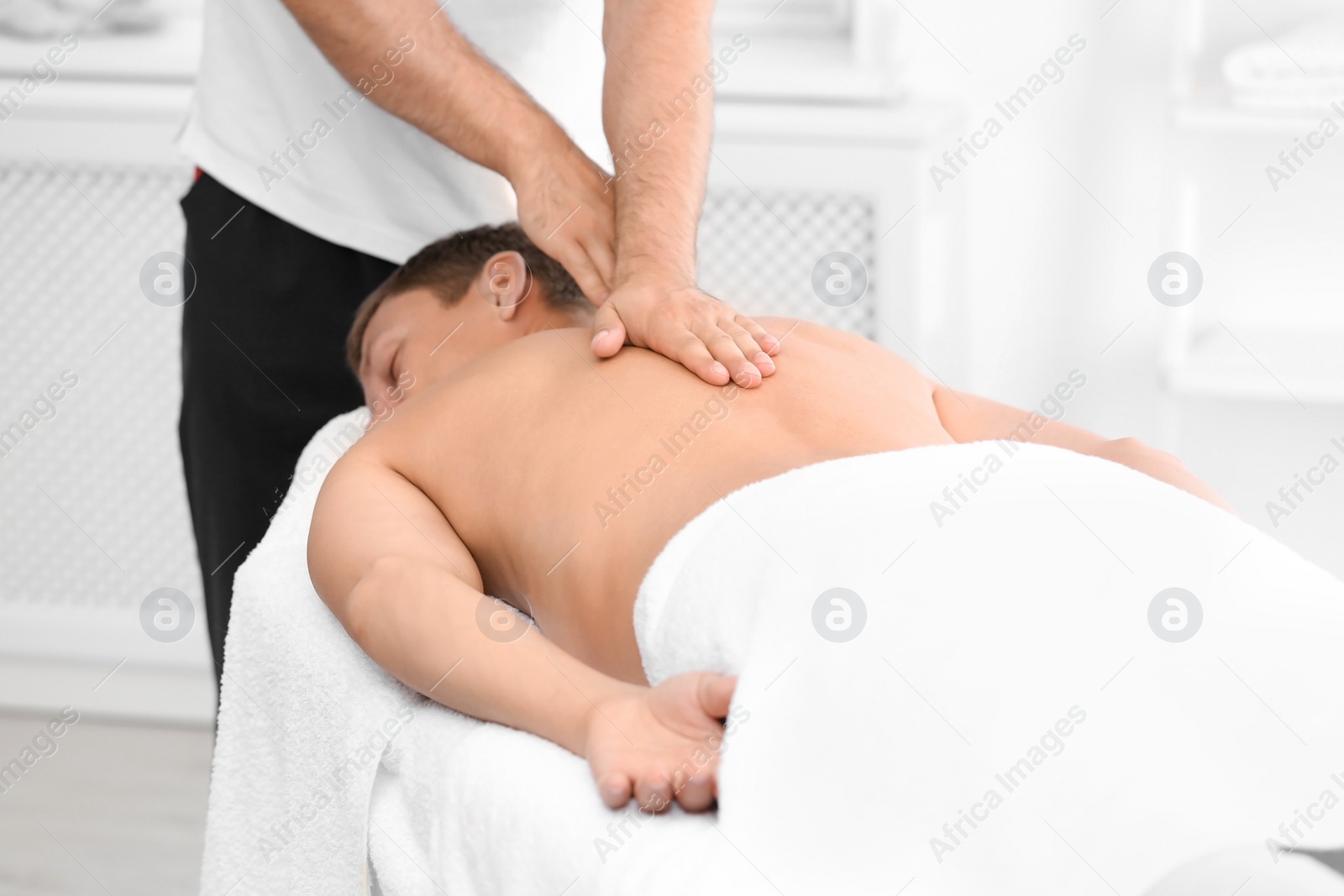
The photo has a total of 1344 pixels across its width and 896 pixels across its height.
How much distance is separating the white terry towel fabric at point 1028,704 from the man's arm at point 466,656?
0.05 m

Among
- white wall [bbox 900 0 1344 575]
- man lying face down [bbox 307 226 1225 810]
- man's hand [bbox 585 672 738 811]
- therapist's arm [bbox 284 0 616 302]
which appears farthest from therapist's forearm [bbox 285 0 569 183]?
white wall [bbox 900 0 1344 575]

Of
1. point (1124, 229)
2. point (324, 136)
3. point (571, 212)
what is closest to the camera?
→ point (571, 212)

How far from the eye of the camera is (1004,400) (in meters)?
2.29

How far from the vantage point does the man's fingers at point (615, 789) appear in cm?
78

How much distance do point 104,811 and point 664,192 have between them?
5.01 ft

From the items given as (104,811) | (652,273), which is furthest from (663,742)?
(104,811)

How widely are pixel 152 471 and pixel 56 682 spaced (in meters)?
0.49

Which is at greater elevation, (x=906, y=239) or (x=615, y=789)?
(x=906, y=239)

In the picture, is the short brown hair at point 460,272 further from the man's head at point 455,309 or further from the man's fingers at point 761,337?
the man's fingers at point 761,337

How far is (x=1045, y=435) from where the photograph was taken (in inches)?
48.6

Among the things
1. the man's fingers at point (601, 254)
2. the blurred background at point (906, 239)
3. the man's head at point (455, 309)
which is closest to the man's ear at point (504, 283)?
the man's head at point (455, 309)

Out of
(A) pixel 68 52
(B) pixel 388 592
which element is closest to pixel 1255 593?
(B) pixel 388 592

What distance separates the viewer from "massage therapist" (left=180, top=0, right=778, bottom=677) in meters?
1.36

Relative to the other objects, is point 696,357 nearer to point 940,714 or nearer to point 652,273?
point 652,273
